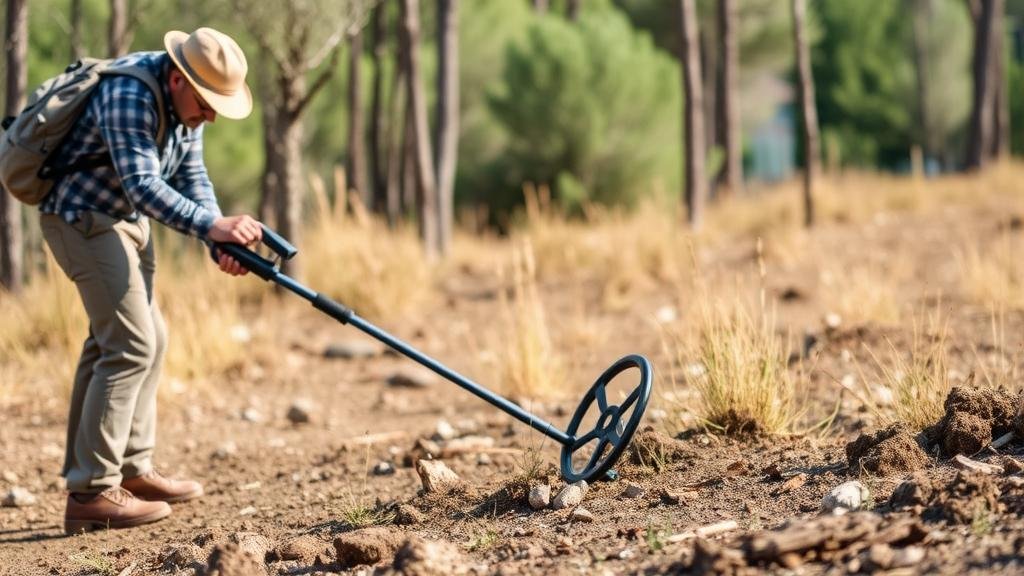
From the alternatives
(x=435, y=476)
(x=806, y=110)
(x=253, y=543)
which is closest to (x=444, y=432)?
(x=435, y=476)

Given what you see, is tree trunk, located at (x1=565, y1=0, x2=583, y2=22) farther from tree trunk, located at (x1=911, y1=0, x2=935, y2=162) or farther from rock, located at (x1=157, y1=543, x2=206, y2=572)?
rock, located at (x1=157, y1=543, x2=206, y2=572)

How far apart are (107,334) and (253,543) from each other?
3.75 feet

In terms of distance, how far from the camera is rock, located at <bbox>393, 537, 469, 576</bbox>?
135 inches

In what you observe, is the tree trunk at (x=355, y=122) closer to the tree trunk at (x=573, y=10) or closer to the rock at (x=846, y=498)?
the tree trunk at (x=573, y=10)

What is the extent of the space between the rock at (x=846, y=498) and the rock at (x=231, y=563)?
165 cm

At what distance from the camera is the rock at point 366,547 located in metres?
3.75

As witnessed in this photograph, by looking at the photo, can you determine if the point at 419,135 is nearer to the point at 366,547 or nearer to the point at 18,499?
the point at 18,499

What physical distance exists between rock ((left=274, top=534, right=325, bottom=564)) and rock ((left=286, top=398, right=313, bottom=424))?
2.84 metres

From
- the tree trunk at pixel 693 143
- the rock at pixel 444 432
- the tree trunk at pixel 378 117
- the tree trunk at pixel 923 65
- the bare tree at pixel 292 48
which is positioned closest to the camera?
the rock at pixel 444 432

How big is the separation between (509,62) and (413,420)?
1079 centimetres

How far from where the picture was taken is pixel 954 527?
133 inches

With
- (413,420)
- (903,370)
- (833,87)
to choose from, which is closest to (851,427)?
(903,370)

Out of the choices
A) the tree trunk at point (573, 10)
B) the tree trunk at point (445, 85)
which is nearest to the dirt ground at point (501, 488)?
the tree trunk at point (445, 85)

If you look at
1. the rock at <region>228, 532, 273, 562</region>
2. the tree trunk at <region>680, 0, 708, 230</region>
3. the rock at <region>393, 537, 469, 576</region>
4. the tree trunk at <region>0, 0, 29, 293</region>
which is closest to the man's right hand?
the rock at <region>228, 532, 273, 562</region>
